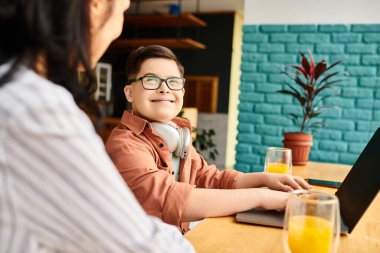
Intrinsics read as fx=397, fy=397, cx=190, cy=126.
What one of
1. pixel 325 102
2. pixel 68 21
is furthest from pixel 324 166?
pixel 68 21

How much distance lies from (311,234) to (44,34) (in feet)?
1.91

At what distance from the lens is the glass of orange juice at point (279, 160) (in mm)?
1495

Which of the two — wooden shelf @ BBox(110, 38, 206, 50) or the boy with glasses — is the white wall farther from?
wooden shelf @ BBox(110, 38, 206, 50)

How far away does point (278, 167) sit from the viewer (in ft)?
4.97

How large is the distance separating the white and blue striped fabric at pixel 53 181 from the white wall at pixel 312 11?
320 centimetres

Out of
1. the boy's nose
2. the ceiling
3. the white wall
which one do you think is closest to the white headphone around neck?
the boy's nose

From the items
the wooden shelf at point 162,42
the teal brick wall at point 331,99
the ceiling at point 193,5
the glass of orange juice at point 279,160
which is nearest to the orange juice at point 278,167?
the glass of orange juice at point 279,160

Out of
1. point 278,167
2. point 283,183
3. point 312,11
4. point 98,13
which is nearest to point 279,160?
point 278,167

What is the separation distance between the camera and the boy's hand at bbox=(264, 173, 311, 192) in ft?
4.15

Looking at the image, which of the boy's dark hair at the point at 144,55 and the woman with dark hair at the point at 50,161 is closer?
the woman with dark hair at the point at 50,161

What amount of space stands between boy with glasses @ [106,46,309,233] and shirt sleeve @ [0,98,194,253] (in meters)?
0.52

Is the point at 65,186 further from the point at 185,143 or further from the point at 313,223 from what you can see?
the point at 185,143

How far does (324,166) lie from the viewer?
2.28 metres

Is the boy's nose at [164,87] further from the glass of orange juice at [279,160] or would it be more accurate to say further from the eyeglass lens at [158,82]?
the glass of orange juice at [279,160]
